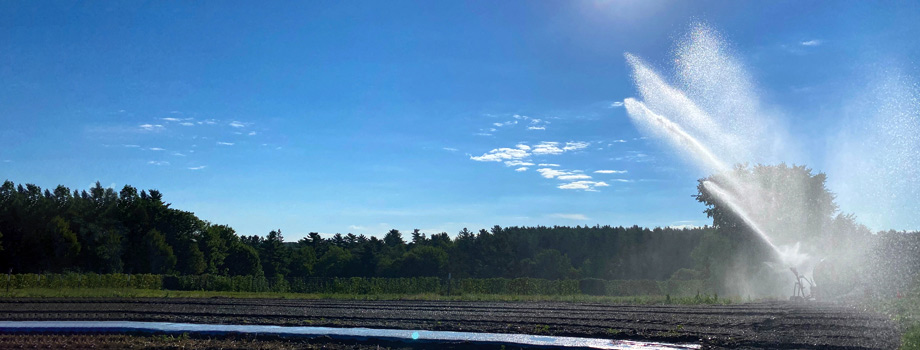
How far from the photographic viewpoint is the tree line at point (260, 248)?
78125mm

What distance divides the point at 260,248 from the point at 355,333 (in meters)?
89.3

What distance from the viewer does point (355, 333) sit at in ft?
57.4

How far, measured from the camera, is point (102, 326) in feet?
62.4

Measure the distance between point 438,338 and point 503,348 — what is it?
7.29 ft

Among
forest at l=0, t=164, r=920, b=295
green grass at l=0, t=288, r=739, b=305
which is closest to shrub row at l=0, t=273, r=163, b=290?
green grass at l=0, t=288, r=739, b=305

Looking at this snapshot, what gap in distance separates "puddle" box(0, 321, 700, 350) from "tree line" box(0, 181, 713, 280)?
49.2m

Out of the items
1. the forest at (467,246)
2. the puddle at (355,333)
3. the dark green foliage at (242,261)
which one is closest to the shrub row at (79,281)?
the forest at (467,246)

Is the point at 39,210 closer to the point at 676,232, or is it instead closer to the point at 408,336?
the point at 408,336

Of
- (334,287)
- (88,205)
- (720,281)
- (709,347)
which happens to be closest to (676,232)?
(720,281)

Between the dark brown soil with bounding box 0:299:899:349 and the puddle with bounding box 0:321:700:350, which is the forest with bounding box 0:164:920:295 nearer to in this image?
the dark brown soil with bounding box 0:299:899:349

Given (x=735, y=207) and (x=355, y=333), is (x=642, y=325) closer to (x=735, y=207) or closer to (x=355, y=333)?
(x=355, y=333)

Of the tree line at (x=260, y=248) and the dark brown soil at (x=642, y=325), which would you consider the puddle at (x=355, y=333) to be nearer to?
the dark brown soil at (x=642, y=325)

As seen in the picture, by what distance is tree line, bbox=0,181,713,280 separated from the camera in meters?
78.1

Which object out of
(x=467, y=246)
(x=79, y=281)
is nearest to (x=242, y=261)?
(x=467, y=246)
